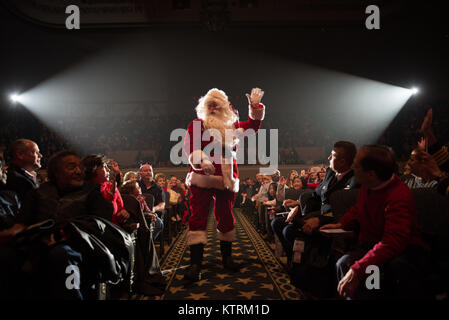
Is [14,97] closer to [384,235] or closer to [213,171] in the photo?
[213,171]

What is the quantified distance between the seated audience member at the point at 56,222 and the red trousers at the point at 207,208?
1.02 metres

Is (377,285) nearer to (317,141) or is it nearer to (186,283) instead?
(186,283)

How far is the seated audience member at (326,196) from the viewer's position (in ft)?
6.15

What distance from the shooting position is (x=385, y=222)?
4.46 ft

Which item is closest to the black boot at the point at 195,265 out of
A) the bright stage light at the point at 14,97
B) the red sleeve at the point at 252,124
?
the red sleeve at the point at 252,124

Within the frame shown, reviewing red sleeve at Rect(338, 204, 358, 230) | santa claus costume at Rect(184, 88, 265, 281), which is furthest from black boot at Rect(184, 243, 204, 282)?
red sleeve at Rect(338, 204, 358, 230)

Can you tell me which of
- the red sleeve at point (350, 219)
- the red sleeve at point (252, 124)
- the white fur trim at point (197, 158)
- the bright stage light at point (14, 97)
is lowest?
the red sleeve at point (350, 219)

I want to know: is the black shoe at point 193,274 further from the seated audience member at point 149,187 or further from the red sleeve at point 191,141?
the seated audience member at point 149,187

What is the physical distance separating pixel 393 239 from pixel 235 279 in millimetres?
1562

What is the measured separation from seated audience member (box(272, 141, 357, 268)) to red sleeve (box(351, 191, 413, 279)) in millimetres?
576

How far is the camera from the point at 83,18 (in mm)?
11461

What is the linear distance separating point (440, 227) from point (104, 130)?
668 inches

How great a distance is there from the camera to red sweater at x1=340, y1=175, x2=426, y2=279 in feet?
4.07

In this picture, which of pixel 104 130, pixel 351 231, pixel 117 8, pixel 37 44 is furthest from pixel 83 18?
pixel 351 231
